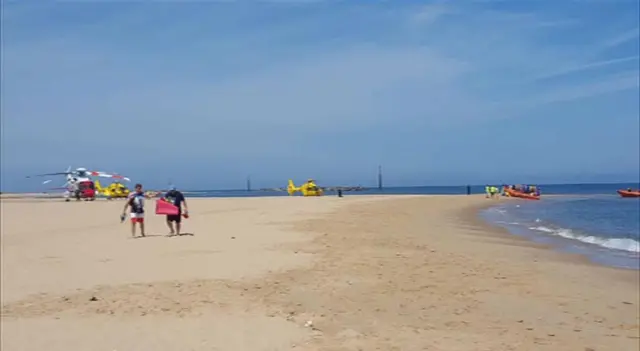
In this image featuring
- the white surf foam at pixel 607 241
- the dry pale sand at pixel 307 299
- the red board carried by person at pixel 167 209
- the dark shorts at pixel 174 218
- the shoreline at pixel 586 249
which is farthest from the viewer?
the dark shorts at pixel 174 218

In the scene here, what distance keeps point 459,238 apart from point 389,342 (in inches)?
530

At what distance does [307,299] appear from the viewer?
8.28 metres

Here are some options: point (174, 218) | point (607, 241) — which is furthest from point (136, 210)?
point (607, 241)

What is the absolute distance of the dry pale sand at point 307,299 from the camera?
635cm

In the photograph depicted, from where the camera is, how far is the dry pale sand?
6352 millimetres

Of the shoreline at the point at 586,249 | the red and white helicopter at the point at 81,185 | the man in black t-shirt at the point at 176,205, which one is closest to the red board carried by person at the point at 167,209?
the man in black t-shirt at the point at 176,205

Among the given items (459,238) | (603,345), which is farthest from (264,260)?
(459,238)

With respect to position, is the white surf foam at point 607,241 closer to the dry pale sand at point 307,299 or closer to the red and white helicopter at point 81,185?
the dry pale sand at point 307,299

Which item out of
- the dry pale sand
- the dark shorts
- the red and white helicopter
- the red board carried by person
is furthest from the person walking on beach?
the red and white helicopter

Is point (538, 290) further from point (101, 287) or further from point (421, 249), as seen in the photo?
point (101, 287)

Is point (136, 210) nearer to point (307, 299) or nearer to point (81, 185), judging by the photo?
point (307, 299)

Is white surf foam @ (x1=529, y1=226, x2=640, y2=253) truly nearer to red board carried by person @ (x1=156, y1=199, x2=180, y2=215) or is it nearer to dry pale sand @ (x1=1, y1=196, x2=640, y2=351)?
dry pale sand @ (x1=1, y1=196, x2=640, y2=351)

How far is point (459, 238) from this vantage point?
19.2 metres

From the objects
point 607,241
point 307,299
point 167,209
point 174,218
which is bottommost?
point 607,241
